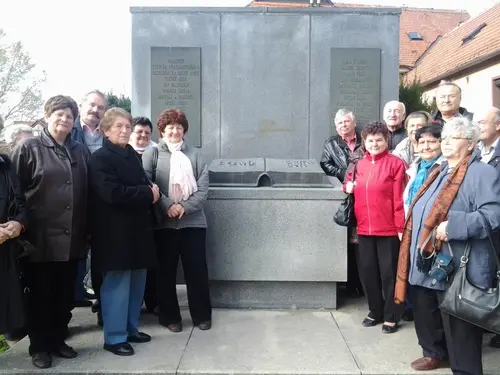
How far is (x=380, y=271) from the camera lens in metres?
4.66

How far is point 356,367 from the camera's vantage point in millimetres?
3795

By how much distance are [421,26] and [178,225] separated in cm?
3669

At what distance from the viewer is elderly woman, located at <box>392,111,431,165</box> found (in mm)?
4785

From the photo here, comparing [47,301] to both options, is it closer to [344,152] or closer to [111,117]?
[111,117]

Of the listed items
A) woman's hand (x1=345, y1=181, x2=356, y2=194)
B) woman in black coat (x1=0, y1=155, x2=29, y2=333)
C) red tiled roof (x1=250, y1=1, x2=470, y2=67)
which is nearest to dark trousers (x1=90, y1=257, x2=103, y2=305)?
woman in black coat (x1=0, y1=155, x2=29, y2=333)

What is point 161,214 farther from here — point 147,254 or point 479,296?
point 479,296

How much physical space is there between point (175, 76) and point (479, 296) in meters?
4.92

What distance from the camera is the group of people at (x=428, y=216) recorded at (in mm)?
3301

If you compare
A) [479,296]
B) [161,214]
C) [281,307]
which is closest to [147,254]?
[161,214]

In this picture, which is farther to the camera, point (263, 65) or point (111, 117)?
point (263, 65)

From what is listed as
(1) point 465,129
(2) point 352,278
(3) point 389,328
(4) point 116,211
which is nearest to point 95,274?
(4) point 116,211

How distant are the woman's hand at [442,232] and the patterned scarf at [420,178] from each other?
842 mm

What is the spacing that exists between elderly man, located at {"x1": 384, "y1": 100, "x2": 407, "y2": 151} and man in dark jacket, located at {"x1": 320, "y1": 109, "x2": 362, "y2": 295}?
0.34 m

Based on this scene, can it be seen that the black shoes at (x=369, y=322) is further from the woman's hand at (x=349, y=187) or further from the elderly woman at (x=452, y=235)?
the woman's hand at (x=349, y=187)
